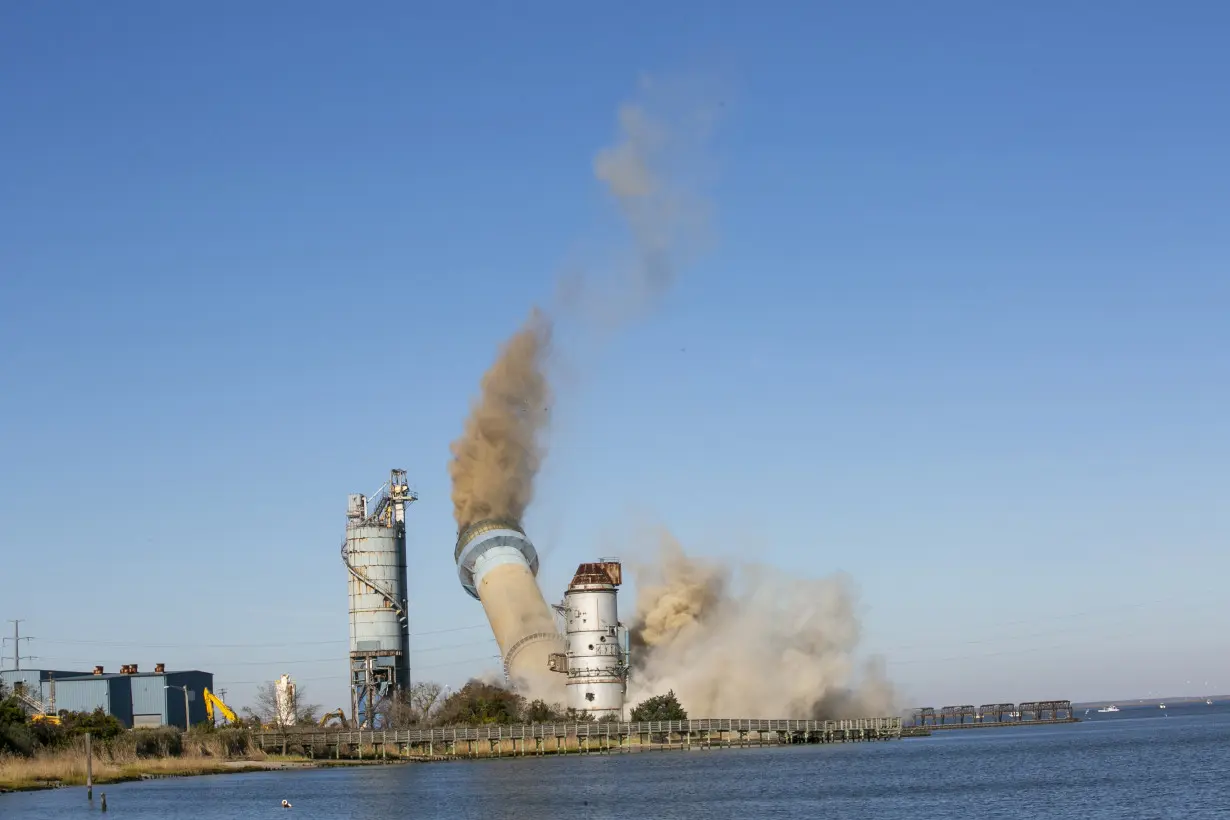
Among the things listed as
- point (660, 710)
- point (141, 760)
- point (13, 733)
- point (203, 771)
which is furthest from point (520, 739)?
point (13, 733)

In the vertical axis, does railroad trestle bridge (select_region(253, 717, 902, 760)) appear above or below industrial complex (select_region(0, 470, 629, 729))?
below

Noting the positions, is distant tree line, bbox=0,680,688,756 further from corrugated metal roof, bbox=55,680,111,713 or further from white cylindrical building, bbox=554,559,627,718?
corrugated metal roof, bbox=55,680,111,713

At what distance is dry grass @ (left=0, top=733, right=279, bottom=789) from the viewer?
89.0 meters

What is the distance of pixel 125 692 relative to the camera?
156m

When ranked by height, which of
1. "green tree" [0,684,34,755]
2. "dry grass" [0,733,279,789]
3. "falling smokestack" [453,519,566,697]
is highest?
"falling smokestack" [453,519,566,697]

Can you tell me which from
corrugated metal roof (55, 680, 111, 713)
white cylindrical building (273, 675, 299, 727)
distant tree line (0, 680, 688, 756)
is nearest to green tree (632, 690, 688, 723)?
distant tree line (0, 680, 688, 756)

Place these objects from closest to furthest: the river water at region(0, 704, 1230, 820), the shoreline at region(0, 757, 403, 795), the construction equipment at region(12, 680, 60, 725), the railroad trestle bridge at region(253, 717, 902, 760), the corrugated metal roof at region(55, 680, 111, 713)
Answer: the river water at region(0, 704, 1230, 820) → the shoreline at region(0, 757, 403, 795) → the railroad trestle bridge at region(253, 717, 902, 760) → the construction equipment at region(12, 680, 60, 725) → the corrugated metal roof at region(55, 680, 111, 713)

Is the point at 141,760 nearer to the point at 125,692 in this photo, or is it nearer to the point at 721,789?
the point at 721,789

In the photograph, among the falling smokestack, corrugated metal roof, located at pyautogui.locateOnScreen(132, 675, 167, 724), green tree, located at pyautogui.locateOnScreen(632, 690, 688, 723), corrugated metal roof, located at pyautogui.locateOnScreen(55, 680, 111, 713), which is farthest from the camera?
corrugated metal roof, located at pyautogui.locateOnScreen(132, 675, 167, 724)

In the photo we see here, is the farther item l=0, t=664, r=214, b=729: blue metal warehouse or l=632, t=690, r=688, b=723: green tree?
l=0, t=664, r=214, b=729: blue metal warehouse

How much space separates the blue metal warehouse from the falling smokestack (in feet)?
133

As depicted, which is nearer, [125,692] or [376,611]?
[376,611]

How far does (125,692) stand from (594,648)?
60251 millimetres

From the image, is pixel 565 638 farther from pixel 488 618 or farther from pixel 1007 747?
pixel 1007 747
